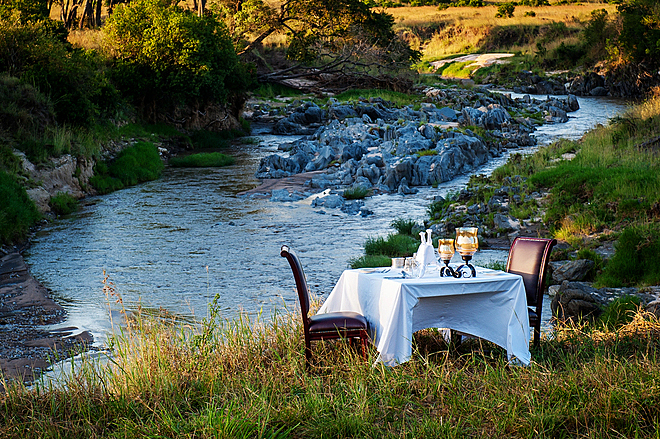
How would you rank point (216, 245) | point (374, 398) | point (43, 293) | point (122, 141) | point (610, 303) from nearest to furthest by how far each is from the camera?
point (374, 398), point (610, 303), point (43, 293), point (216, 245), point (122, 141)

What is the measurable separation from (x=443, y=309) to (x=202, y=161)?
19.0 m

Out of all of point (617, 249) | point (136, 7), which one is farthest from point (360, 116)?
point (617, 249)

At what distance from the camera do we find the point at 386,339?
5.14 meters

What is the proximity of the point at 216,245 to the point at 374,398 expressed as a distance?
8.38 metres

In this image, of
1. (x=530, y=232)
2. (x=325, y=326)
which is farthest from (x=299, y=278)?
(x=530, y=232)

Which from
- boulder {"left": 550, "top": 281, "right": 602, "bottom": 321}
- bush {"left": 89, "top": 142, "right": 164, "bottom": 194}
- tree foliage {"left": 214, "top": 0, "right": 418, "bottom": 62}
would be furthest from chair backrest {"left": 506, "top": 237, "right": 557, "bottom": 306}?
tree foliage {"left": 214, "top": 0, "right": 418, "bottom": 62}

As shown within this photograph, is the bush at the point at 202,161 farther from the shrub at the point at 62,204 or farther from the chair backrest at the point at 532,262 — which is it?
the chair backrest at the point at 532,262

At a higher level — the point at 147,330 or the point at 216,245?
the point at 147,330

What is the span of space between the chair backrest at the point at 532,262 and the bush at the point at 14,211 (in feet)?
30.8

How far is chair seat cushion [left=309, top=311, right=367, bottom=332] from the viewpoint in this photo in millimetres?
5391

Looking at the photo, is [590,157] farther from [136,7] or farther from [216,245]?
[136,7]

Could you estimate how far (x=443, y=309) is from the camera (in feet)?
18.1

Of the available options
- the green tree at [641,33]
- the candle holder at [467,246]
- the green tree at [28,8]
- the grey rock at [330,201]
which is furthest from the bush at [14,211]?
the green tree at [641,33]

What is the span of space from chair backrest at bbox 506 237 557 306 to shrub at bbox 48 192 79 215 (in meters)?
11.9
